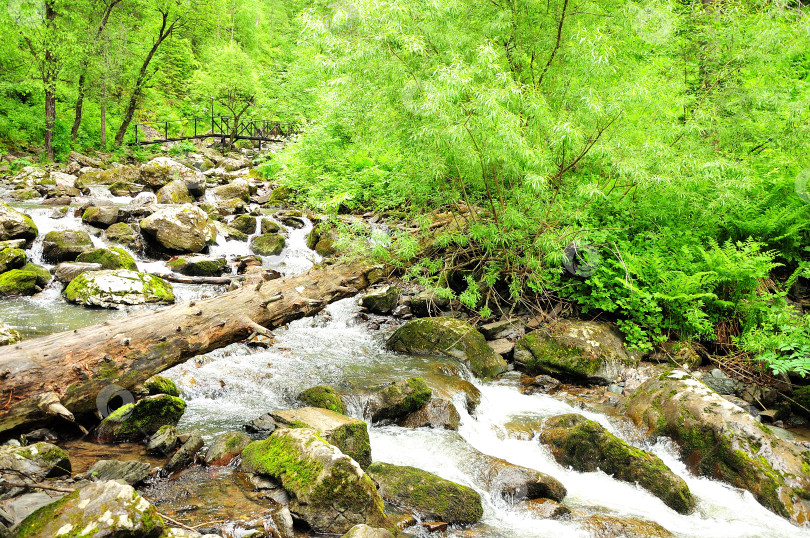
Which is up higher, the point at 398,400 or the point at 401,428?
the point at 398,400

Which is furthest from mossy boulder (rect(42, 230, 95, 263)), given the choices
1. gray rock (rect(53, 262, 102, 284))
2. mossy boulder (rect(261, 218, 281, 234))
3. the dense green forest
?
the dense green forest

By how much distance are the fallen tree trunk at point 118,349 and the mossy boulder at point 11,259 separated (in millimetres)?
6467

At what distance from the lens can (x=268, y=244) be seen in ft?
43.1

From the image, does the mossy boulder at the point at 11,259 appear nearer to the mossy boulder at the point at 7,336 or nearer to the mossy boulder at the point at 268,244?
the mossy boulder at the point at 7,336

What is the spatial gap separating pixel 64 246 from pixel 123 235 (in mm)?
1466

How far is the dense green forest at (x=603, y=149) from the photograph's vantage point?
22.3ft

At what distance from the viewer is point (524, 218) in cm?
784

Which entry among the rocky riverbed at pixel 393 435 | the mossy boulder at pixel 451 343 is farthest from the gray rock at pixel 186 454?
the mossy boulder at pixel 451 343

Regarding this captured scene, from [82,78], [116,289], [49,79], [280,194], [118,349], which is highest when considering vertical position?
[82,78]

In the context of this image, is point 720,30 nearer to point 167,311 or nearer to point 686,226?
point 686,226

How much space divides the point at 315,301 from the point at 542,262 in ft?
13.9

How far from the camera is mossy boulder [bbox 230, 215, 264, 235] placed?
46.7 feet

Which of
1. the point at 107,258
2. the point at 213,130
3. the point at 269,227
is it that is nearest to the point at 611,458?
the point at 107,258

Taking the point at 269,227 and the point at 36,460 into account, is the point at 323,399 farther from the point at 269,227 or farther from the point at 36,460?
the point at 269,227
